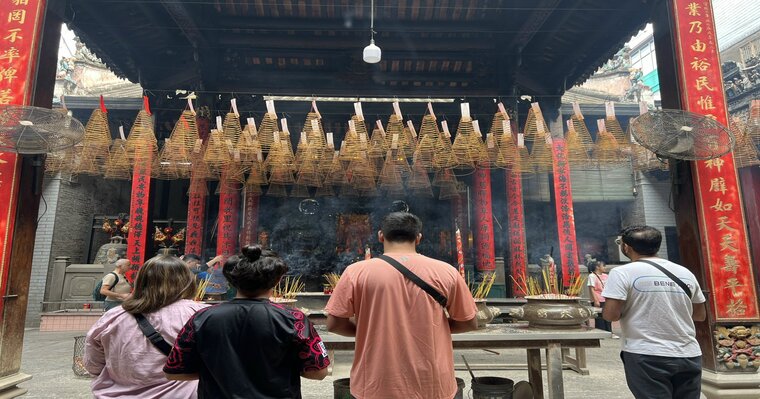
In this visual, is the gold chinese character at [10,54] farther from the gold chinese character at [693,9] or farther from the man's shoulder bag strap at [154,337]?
the gold chinese character at [693,9]

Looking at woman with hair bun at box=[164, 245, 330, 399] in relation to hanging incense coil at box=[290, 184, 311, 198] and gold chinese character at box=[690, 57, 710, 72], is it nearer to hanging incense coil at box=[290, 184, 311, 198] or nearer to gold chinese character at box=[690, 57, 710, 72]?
gold chinese character at box=[690, 57, 710, 72]

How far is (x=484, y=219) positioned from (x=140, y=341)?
7.59 meters

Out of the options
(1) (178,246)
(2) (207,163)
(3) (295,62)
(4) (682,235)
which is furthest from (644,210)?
(1) (178,246)

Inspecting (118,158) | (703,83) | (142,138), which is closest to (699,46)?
(703,83)

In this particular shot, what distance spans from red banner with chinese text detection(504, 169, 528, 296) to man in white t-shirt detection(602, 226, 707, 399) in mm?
5568

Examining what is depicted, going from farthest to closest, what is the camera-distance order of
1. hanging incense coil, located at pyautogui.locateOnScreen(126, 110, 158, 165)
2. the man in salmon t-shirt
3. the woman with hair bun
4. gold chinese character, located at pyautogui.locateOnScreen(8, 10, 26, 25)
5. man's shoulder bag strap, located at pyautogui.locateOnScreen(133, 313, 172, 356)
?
hanging incense coil, located at pyautogui.locateOnScreen(126, 110, 158, 165)
gold chinese character, located at pyautogui.locateOnScreen(8, 10, 26, 25)
the man in salmon t-shirt
man's shoulder bag strap, located at pyautogui.locateOnScreen(133, 313, 172, 356)
the woman with hair bun

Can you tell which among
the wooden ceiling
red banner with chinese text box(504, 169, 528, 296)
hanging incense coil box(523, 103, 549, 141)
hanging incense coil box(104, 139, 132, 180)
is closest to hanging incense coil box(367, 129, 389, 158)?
the wooden ceiling

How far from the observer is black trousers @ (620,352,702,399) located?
236 centimetres

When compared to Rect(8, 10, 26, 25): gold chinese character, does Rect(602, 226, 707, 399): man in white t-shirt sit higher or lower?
lower

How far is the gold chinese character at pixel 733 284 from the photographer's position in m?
3.91

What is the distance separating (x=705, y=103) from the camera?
4.22 metres

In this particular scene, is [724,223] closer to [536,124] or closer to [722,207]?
[722,207]

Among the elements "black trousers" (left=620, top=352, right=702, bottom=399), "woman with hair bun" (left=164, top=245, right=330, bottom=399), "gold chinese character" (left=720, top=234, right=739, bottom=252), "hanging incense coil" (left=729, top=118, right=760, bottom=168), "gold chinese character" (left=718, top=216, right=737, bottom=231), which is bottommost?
"black trousers" (left=620, top=352, right=702, bottom=399)

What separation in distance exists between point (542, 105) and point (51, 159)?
29.2ft
